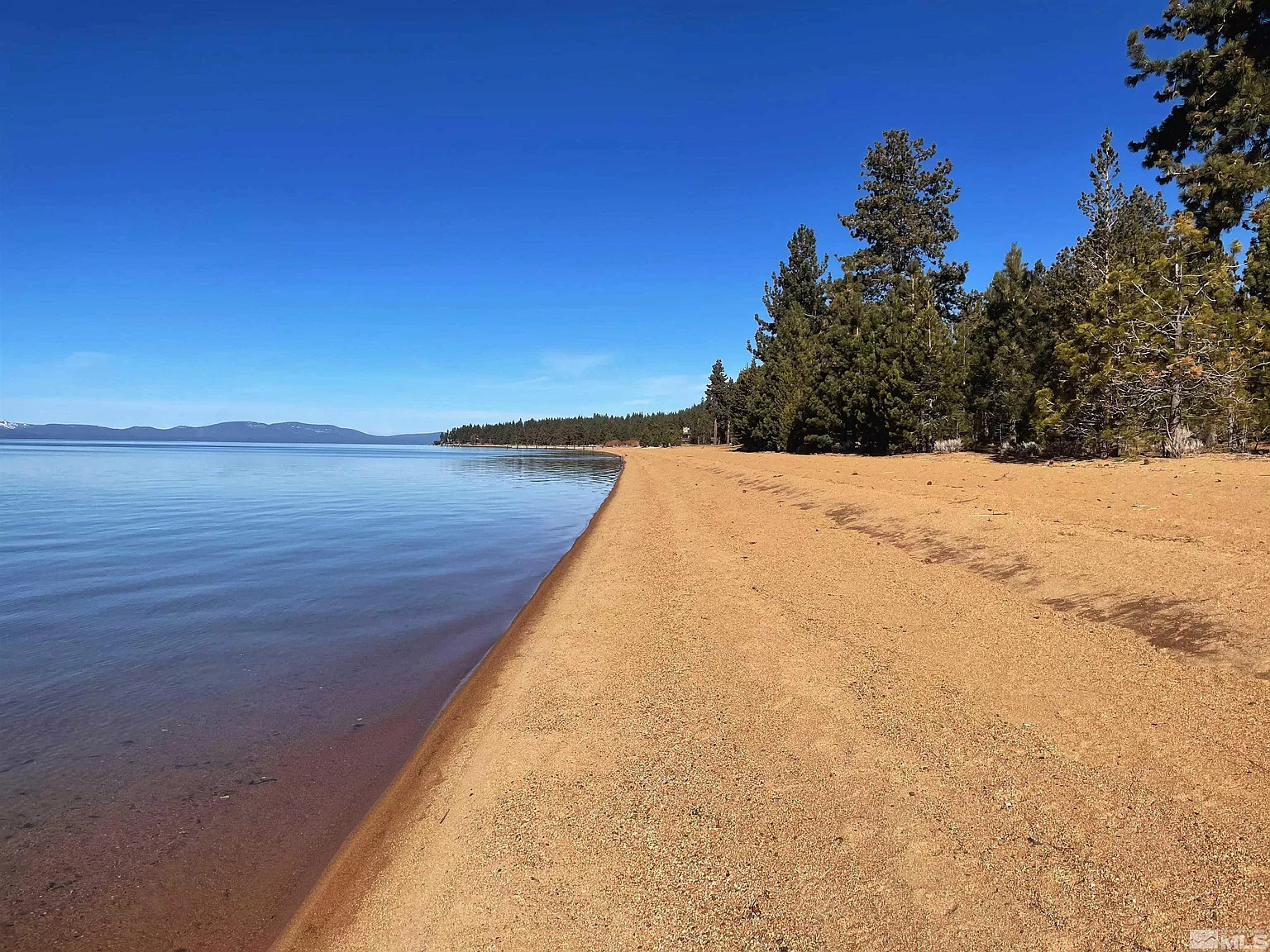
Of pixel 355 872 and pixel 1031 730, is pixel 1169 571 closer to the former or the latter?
pixel 1031 730

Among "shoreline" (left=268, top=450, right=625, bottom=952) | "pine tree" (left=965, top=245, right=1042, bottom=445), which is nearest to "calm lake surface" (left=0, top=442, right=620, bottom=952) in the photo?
"shoreline" (left=268, top=450, right=625, bottom=952)

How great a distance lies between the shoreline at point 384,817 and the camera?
3.14 meters

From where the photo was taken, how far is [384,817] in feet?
13.1

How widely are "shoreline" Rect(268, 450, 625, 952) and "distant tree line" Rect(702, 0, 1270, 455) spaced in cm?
2014

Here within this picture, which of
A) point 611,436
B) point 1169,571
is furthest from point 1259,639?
point 611,436

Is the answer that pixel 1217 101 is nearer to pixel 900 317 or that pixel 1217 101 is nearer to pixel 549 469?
pixel 900 317

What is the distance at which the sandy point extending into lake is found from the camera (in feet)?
8.97

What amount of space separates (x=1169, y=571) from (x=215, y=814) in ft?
31.0

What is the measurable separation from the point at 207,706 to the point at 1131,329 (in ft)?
75.9

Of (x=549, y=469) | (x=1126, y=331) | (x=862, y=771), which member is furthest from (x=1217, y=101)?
(x=549, y=469)

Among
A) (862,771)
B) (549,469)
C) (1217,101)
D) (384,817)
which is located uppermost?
(1217,101)

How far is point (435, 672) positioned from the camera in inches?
266

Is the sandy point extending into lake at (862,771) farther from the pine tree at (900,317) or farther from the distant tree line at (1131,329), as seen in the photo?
the pine tree at (900,317)

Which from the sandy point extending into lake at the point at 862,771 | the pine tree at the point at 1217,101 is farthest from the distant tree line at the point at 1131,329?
the sandy point extending into lake at the point at 862,771
